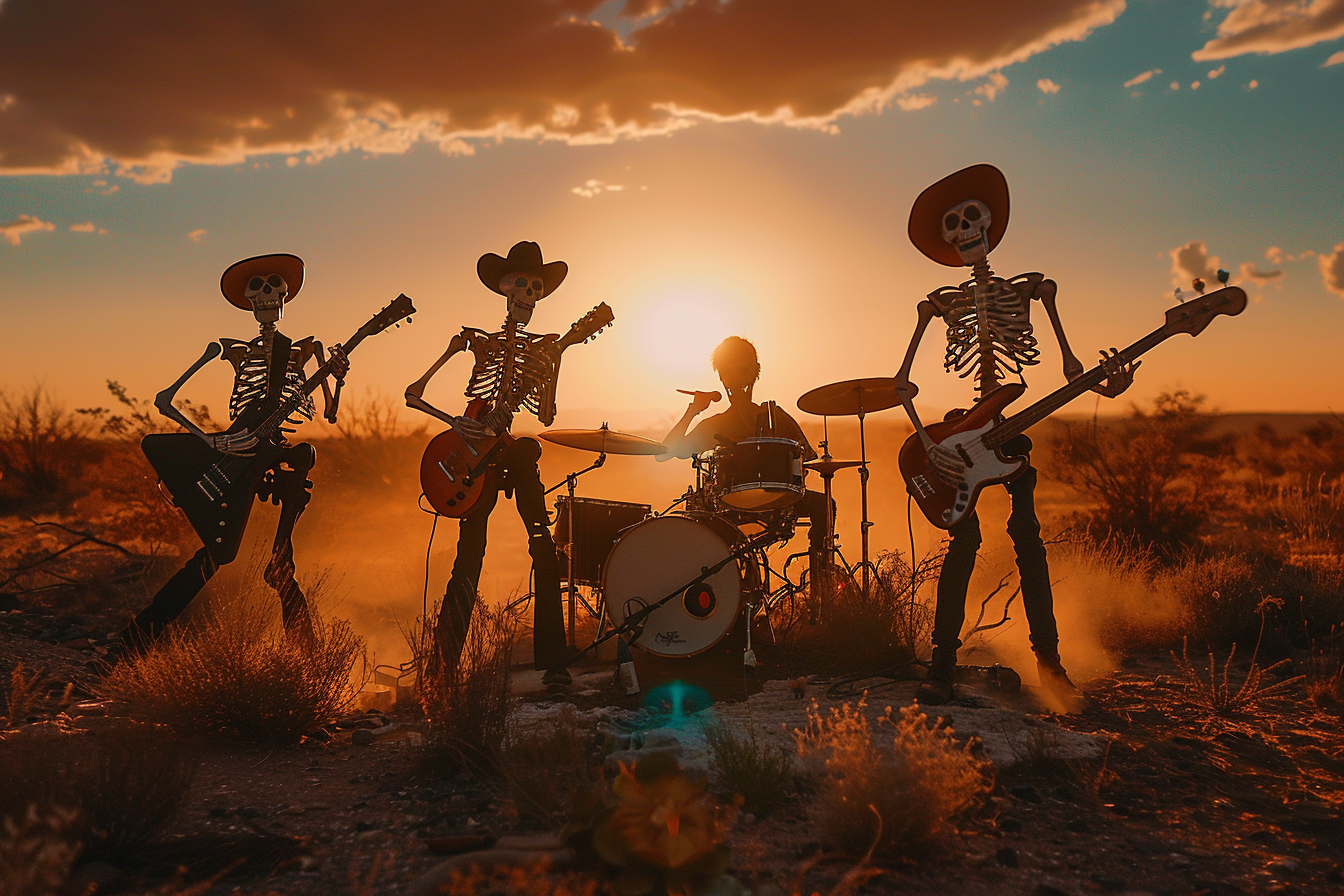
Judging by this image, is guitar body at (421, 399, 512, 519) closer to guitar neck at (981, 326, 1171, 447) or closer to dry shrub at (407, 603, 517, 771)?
dry shrub at (407, 603, 517, 771)

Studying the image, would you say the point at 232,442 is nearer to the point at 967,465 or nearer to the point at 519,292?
the point at 519,292

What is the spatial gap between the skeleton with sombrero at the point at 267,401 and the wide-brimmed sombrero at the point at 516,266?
1.31 meters

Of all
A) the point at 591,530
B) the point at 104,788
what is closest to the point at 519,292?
the point at 591,530

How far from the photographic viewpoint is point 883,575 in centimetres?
826

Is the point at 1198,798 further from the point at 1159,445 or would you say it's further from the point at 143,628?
the point at 1159,445

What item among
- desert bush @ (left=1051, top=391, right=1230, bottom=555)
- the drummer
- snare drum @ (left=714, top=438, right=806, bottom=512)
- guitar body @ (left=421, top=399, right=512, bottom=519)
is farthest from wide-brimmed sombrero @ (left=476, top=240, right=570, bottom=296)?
desert bush @ (left=1051, top=391, right=1230, bottom=555)

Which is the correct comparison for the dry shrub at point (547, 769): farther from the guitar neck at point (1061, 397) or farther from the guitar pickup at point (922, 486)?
the guitar neck at point (1061, 397)

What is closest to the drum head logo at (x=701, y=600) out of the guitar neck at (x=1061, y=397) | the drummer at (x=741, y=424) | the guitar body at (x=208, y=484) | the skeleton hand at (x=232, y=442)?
the drummer at (x=741, y=424)

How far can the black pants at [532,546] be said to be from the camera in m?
6.91

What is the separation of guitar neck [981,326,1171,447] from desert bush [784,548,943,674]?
1991mm

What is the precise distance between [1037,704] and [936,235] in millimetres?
3408

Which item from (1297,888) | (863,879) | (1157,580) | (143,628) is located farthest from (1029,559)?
(143,628)

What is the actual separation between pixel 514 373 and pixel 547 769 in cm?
351

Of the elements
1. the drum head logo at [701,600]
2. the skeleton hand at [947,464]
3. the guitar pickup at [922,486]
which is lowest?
the drum head logo at [701,600]
